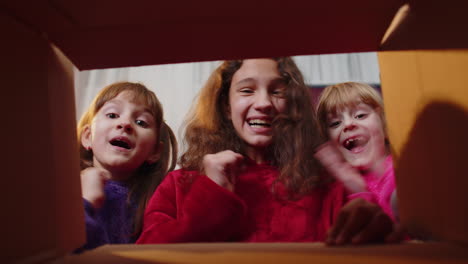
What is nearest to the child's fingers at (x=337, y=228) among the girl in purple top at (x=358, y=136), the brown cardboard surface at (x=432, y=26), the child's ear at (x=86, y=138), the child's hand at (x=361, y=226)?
the child's hand at (x=361, y=226)

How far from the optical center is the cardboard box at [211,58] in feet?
0.92

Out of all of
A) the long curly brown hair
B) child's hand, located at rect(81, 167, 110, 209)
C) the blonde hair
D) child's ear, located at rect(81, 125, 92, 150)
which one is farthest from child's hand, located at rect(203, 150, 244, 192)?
child's ear, located at rect(81, 125, 92, 150)

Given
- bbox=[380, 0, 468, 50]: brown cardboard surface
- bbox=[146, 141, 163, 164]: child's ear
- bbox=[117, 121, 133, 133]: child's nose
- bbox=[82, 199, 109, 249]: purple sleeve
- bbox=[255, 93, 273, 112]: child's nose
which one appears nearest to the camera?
bbox=[380, 0, 468, 50]: brown cardboard surface

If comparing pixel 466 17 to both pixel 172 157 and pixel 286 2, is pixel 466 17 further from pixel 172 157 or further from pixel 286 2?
pixel 172 157

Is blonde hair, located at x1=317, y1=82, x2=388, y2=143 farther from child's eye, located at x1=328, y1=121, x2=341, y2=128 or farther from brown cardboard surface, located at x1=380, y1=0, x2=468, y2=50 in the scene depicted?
brown cardboard surface, located at x1=380, y1=0, x2=468, y2=50

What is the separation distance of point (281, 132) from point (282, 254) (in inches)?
36.5

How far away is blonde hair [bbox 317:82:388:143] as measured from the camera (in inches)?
54.0

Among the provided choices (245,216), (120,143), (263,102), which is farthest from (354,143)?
(120,143)

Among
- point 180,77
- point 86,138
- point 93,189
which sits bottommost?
point 93,189

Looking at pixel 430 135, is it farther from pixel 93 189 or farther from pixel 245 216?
pixel 93 189

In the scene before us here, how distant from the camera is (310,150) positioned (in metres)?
1.25

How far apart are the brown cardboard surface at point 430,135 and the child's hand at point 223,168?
0.68m

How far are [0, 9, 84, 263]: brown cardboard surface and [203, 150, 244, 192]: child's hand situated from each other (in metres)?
0.68

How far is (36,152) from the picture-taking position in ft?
1.02
